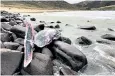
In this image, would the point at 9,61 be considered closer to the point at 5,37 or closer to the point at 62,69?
the point at 62,69

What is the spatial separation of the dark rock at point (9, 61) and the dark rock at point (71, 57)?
5.78 ft

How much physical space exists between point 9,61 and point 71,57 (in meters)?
2.26

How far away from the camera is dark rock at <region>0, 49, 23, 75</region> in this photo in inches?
271

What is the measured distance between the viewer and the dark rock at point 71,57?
820cm

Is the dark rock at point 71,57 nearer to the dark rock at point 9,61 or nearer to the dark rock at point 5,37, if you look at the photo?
the dark rock at point 9,61

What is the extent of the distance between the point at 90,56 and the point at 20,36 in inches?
123

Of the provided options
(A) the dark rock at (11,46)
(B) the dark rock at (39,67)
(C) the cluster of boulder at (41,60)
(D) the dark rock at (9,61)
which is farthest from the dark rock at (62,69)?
(A) the dark rock at (11,46)

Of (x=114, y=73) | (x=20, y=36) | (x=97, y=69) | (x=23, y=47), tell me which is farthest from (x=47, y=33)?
(x=114, y=73)

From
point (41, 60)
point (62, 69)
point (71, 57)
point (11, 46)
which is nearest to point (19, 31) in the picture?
point (11, 46)

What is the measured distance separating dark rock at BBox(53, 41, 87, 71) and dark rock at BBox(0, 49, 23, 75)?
5.78 feet

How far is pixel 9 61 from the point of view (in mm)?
7121

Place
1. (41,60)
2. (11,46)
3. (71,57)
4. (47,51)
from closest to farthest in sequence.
Result: 1. (41,60)
2. (11,46)
3. (71,57)
4. (47,51)

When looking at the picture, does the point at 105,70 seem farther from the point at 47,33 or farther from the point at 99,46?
the point at 99,46

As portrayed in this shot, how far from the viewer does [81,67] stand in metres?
8.33
